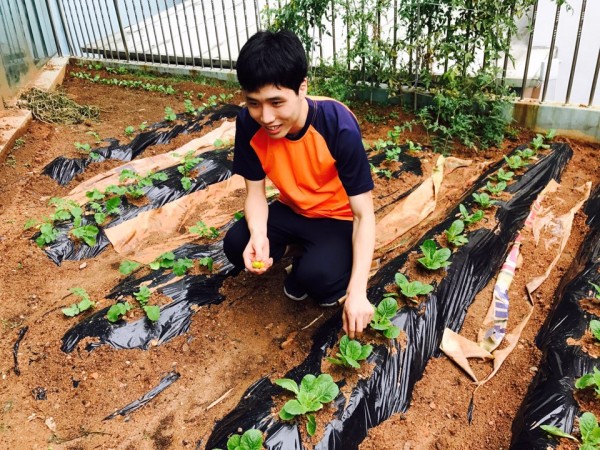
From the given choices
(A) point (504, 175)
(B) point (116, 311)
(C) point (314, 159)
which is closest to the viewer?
(C) point (314, 159)

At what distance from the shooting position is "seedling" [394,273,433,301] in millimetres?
2387

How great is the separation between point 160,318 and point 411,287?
1.35 m

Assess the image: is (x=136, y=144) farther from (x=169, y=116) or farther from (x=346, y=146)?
(x=346, y=146)

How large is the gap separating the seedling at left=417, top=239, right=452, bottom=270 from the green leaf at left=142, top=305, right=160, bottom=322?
1.44 m

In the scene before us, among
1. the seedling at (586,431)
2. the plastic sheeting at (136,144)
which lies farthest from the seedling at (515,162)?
the plastic sheeting at (136,144)

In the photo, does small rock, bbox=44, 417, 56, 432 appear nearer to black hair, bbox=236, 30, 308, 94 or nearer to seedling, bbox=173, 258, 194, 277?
seedling, bbox=173, 258, 194, 277

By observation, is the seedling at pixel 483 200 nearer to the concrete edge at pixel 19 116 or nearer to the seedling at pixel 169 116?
the seedling at pixel 169 116

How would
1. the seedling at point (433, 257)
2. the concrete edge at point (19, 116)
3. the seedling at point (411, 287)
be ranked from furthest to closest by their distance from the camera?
the concrete edge at point (19, 116)
the seedling at point (433, 257)
the seedling at point (411, 287)

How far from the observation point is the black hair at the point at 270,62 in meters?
1.90

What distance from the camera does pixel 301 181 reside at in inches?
97.0

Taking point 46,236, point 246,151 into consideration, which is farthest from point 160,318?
point 46,236

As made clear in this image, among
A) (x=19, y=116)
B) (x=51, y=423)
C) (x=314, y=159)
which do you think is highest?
(x=314, y=159)

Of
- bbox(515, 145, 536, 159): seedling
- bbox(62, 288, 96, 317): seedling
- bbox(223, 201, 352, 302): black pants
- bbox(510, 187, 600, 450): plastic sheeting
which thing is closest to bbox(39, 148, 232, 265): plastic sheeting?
bbox(62, 288, 96, 317): seedling

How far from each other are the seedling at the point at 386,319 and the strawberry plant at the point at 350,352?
134 mm
